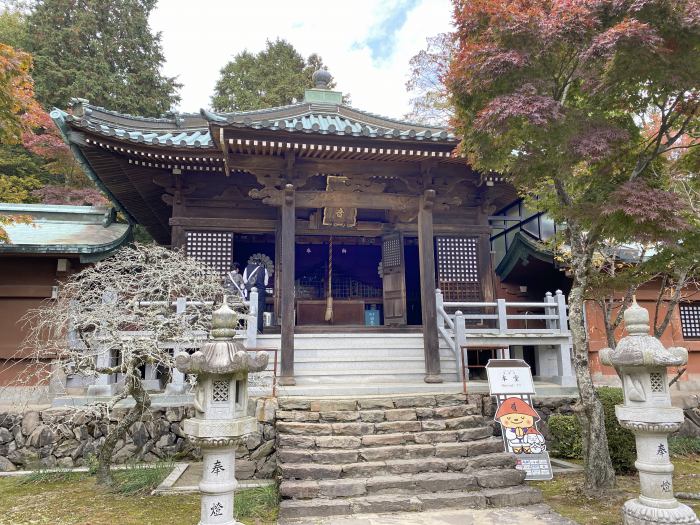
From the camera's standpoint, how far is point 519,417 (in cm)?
634

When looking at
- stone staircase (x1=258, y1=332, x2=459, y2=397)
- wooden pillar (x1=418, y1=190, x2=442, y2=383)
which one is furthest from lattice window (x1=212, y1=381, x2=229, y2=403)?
wooden pillar (x1=418, y1=190, x2=442, y2=383)

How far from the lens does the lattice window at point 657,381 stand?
4.47 meters

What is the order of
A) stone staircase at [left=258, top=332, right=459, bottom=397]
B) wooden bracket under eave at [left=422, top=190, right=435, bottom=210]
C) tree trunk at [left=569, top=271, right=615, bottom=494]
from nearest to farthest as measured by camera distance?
tree trunk at [left=569, top=271, right=615, bottom=494]
stone staircase at [left=258, top=332, right=459, bottom=397]
wooden bracket under eave at [left=422, top=190, right=435, bottom=210]

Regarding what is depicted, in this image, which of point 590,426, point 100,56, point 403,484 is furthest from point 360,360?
point 100,56

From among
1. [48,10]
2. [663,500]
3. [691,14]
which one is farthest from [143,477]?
[48,10]

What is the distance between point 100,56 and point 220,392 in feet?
66.6

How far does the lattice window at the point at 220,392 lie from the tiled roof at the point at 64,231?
628cm

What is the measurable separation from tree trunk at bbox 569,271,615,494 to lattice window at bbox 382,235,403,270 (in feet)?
21.3

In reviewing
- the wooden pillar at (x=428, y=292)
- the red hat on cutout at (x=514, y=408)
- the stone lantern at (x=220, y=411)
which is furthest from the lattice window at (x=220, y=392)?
the wooden pillar at (x=428, y=292)

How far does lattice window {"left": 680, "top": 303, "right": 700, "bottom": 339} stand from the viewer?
1080 centimetres

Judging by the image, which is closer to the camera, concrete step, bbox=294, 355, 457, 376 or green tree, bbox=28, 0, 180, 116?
concrete step, bbox=294, 355, 457, 376

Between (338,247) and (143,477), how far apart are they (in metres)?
8.69

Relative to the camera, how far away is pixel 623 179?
18.4ft

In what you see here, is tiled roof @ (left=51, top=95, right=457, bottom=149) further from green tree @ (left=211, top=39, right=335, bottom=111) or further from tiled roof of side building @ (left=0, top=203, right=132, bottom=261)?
green tree @ (left=211, top=39, right=335, bottom=111)
